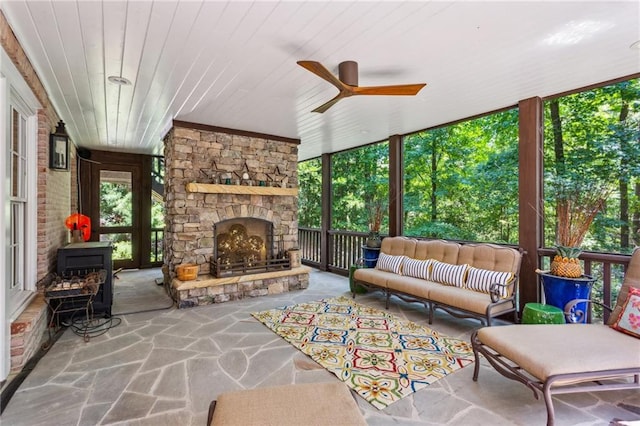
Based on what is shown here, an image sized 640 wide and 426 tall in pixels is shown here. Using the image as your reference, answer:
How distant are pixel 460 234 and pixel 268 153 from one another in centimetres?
385

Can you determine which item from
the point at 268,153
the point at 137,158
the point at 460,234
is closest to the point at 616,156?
the point at 460,234

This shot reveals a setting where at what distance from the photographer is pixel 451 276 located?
3859mm

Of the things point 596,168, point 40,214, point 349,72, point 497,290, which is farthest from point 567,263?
point 40,214

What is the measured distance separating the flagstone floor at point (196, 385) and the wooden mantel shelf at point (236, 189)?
1.91 metres

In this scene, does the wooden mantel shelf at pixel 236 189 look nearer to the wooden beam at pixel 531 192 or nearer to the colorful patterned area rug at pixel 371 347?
the colorful patterned area rug at pixel 371 347

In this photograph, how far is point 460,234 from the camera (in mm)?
5824

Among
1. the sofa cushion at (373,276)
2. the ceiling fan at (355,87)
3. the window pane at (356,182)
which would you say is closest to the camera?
the ceiling fan at (355,87)

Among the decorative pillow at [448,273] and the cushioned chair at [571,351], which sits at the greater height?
the decorative pillow at [448,273]

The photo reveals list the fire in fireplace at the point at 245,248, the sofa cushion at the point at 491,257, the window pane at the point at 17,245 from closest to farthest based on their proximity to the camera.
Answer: the window pane at the point at 17,245 < the sofa cushion at the point at 491,257 < the fire in fireplace at the point at 245,248

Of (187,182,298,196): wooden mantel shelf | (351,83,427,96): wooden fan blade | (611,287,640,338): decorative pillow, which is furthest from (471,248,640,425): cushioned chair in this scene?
(187,182,298,196): wooden mantel shelf

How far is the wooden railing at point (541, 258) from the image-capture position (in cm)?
312

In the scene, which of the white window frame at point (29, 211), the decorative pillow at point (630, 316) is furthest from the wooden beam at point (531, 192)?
the white window frame at point (29, 211)

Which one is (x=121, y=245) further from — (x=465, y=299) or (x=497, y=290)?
(x=497, y=290)

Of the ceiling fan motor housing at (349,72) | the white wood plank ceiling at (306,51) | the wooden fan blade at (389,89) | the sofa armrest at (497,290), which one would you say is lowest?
the sofa armrest at (497,290)
